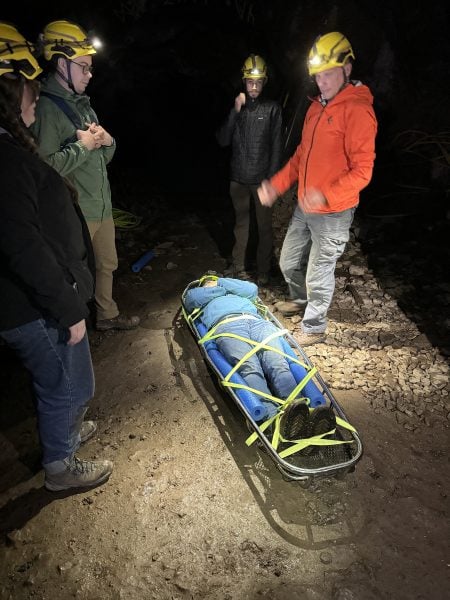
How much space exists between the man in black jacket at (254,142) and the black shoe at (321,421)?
314 cm

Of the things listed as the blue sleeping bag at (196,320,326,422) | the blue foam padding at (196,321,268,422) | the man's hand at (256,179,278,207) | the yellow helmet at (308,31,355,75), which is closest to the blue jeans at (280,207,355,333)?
the man's hand at (256,179,278,207)

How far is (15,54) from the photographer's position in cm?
217

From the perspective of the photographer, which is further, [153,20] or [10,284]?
[153,20]

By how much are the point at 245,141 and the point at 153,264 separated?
7.95ft

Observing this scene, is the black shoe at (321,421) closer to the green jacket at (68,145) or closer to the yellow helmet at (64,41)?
the green jacket at (68,145)

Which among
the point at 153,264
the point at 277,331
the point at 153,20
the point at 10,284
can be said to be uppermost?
the point at 153,20

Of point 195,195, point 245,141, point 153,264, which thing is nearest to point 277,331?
point 245,141

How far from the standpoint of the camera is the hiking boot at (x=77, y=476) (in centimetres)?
274

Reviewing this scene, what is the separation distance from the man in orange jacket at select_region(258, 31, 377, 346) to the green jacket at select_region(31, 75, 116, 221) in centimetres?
182

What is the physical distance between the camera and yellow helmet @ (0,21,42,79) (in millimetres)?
2073

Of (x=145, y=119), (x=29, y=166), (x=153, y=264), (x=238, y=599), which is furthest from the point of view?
(x=145, y=119)

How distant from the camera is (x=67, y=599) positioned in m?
2.33

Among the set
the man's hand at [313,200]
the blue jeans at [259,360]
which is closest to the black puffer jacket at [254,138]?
the man's hand at [313,200]

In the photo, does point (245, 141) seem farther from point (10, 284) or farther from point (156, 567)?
point (156, 567)
